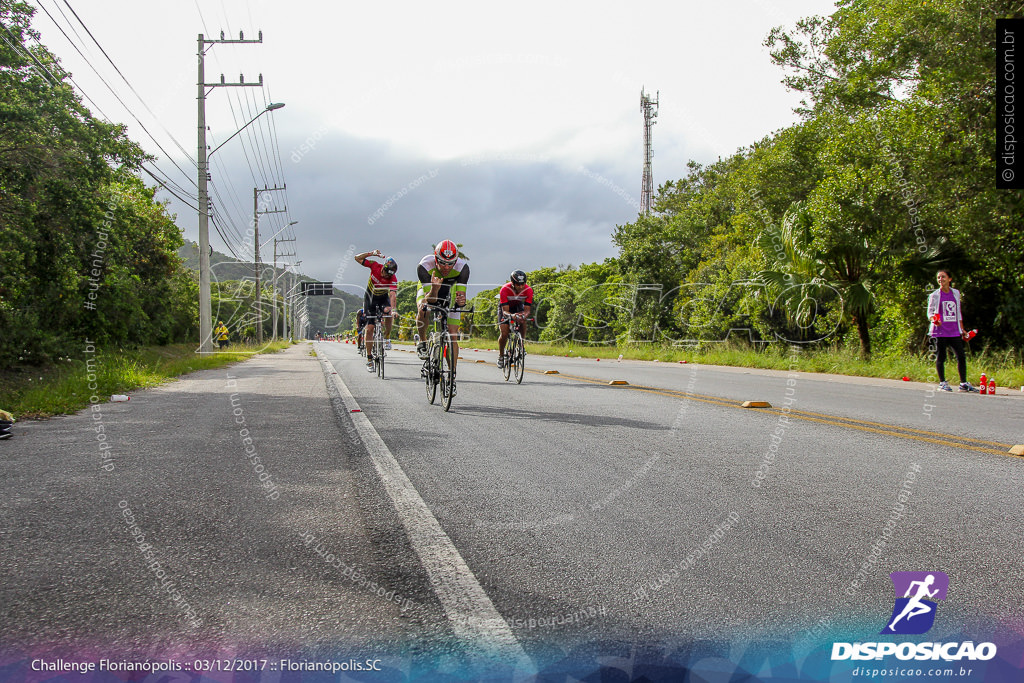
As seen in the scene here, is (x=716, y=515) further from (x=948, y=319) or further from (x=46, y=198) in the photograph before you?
(x=46, y=198)

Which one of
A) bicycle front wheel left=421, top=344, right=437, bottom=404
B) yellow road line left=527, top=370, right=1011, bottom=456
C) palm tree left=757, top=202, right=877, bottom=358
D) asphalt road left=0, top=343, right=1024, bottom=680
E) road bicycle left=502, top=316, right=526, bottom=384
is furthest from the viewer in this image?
palm tree left=757, top=202, right=877, bottom=358

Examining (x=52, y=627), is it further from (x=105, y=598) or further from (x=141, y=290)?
(x=141, y=290)

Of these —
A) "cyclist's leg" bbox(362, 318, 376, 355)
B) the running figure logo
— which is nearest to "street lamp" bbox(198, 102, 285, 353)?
"cyclist's leg" bbox(362, 318, 376, 355)

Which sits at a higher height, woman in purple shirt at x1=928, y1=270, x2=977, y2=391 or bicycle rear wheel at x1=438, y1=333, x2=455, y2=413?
woman in purple shirt at x1=928, y1=270, x2=977, y2=391

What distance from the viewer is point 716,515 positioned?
12.7 feet

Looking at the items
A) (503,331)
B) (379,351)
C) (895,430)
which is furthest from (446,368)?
(379,351)

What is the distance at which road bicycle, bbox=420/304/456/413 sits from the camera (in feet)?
29.7

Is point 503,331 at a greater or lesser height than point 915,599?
greater

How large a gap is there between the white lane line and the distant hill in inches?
552

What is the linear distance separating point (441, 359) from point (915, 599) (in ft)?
23.1

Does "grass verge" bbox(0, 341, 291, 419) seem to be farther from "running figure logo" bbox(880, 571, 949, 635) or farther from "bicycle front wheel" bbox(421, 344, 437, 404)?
"running figure logo" bbox(880, 571, 949, 635)

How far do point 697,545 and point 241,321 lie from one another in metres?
70.3

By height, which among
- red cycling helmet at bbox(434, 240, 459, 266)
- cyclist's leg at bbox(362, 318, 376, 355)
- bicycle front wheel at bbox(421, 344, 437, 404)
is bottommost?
bicycle front wheel at bbox(421, 344, 437, 404)

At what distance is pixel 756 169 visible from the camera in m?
26.1
